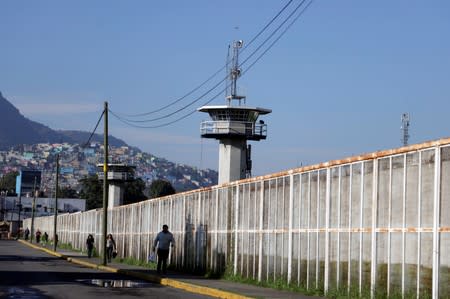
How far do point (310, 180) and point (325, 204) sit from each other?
146 cm

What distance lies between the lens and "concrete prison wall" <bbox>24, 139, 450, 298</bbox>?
60.5ft

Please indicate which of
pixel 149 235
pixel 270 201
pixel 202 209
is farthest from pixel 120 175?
pixel 270 201

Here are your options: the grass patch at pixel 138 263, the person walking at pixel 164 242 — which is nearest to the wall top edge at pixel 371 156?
the person walking at pixel 164 242

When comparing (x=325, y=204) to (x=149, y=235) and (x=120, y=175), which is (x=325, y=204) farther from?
(x=120, y=175)

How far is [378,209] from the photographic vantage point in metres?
20.8

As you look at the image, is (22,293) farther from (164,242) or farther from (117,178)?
(117,178)

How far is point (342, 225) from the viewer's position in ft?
75.3

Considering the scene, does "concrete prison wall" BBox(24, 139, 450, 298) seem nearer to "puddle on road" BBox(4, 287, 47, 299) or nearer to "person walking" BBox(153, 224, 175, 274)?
"person walking" BBox(153, 224, 175, 274)

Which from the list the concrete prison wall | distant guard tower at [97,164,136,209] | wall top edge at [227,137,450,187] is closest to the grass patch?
the concrete prison wall

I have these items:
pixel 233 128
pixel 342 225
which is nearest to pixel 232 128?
pixel 233 128

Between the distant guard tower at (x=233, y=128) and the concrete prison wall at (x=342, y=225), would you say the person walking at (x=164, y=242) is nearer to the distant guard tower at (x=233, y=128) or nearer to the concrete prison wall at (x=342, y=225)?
the concrete prison wall at (x=342, y=225)

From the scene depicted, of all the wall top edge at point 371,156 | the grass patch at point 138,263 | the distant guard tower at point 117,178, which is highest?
the distant guard tower at point 117,178

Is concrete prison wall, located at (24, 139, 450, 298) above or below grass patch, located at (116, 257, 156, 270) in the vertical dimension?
above

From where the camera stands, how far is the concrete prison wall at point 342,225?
1845 centimetres
